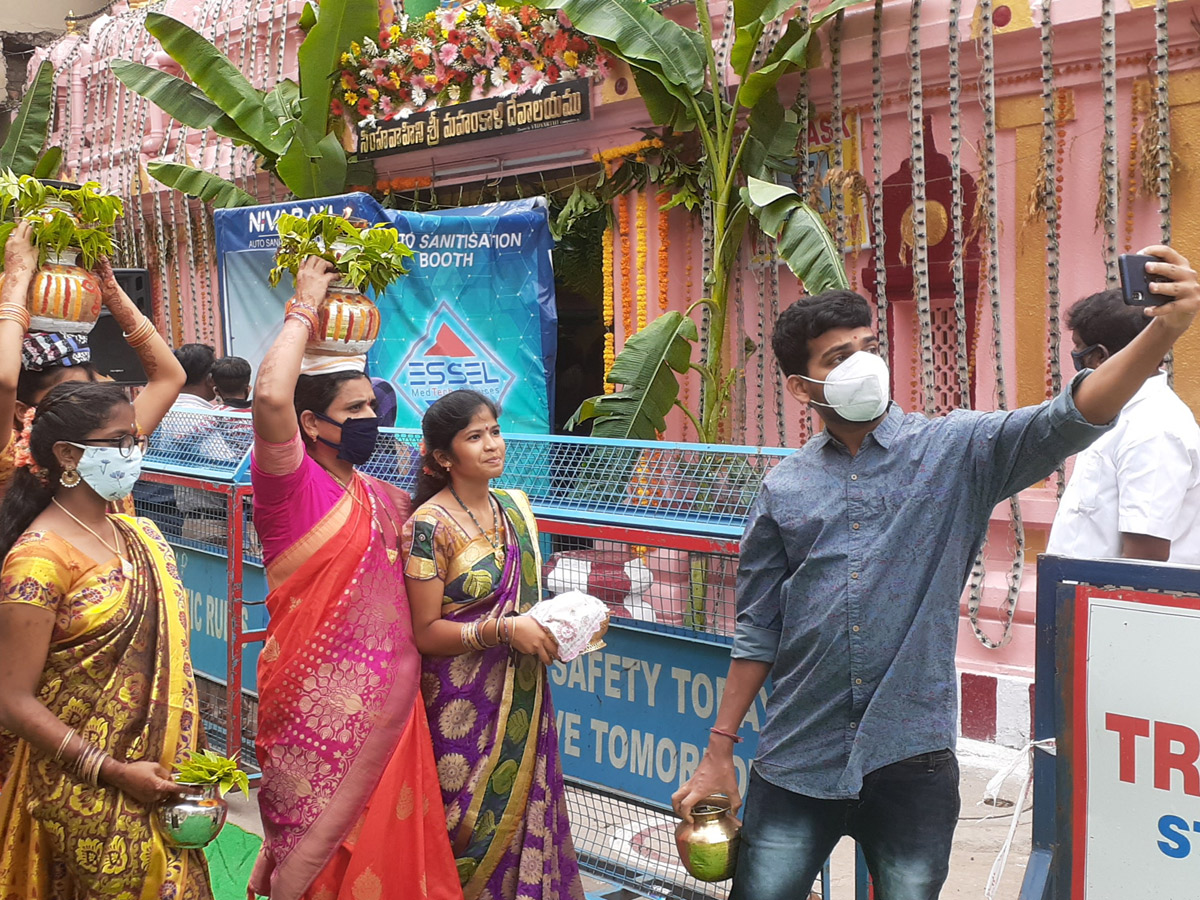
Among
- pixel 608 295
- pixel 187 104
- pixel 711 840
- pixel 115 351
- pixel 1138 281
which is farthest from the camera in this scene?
pixel 187 104

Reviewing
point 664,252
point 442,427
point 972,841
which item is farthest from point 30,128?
point 972,841

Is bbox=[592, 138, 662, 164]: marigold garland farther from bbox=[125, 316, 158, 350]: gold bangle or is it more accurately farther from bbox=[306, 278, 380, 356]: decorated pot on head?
bbox=[306, 278, 380, 356]: decorated pot on head

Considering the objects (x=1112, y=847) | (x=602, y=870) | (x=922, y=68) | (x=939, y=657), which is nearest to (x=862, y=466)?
(x=939, y=657)

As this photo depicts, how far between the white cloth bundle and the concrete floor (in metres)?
1.42

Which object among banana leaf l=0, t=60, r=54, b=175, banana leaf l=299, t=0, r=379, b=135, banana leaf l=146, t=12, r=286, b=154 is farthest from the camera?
banana leaf l=0, t=60, r=54, b=175

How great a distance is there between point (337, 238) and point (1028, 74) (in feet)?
13.2

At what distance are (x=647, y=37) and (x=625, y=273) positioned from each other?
5.24 ft

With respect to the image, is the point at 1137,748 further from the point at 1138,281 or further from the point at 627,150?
the point at 627,150

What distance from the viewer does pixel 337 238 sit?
9.73 feet

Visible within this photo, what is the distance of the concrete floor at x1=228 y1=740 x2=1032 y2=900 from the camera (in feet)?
13.1

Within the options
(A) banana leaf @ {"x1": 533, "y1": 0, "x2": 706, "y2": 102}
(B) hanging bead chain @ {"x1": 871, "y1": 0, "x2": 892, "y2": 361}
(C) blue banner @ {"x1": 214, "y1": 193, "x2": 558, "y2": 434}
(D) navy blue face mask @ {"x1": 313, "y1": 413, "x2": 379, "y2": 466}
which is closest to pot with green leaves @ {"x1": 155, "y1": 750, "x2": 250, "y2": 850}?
(D) navy blue face mask @ {"x1": 313, "y1": 413, "x2": 379, "y2": 466}

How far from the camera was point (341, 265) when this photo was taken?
2.96 m

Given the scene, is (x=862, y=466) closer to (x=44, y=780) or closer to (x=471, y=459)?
(x=471, y=459)

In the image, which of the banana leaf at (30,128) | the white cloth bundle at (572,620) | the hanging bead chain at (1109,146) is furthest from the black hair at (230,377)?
the banana leaf at (30,128)
